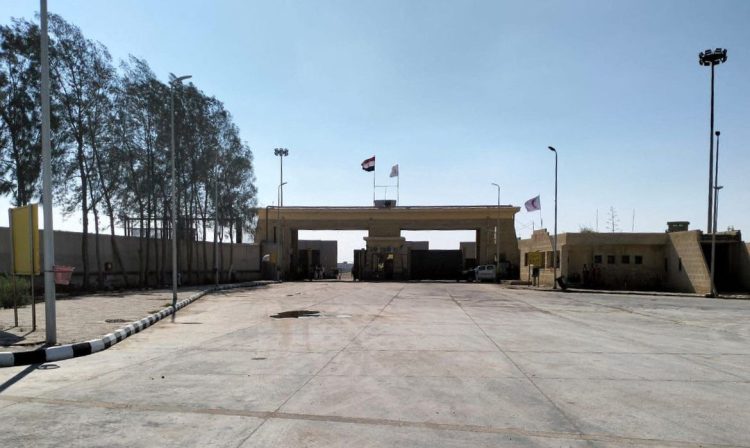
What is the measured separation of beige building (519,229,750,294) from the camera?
122 feet

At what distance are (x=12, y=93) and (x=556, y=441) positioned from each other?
32.8 metres

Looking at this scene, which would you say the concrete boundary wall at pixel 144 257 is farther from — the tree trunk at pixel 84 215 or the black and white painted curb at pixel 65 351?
the black and white painted curb at pixel 65 351

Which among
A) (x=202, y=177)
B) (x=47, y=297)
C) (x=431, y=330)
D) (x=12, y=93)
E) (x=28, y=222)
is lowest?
(x=431, y=330)

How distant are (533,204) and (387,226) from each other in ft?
54.3

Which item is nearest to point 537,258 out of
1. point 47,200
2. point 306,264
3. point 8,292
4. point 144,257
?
point 306,264

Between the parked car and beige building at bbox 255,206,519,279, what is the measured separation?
4.15 meters

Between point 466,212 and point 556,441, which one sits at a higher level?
point 466,212

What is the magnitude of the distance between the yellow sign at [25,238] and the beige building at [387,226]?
44.6 metres

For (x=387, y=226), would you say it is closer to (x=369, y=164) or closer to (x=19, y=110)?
(x=369, y=164)

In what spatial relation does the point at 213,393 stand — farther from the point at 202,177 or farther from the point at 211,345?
Result: the point at 202,177

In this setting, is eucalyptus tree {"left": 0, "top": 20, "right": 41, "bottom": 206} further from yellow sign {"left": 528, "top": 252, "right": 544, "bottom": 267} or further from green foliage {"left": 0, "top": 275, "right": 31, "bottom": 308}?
yellow sign {"left": 528, "top": 252, "right": 544, "bottom": 267}

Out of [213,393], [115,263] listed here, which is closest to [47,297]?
[213,393]

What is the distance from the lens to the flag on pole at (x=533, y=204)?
49188 mm

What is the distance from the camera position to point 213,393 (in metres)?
7.61
